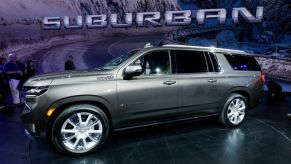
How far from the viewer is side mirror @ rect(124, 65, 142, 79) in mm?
3201

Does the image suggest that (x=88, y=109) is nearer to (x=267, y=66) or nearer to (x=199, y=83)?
(x=199, y=83)

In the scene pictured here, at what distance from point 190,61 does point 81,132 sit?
2152 mm

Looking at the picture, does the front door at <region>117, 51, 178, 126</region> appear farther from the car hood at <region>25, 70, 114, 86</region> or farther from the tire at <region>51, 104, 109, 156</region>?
the tire at <region>51, 104, 109, 156</region>

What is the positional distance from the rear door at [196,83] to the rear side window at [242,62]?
19.2 inches

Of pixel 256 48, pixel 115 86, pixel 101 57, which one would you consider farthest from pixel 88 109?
pixel 256 48

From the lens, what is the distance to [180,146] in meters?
3.63

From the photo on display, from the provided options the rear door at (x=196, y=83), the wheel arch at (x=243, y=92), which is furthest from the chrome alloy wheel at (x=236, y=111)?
the rear door at (x=196, y=83)

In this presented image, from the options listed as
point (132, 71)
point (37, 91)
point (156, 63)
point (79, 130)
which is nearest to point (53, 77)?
point (37, 91)

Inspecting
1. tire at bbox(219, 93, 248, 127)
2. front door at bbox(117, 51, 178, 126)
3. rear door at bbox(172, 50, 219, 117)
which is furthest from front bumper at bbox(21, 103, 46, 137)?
tire at bbox(219, 93, 248, 127)

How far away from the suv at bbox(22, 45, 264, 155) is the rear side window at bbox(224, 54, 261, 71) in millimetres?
28

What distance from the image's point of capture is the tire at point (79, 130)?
10.1 feet

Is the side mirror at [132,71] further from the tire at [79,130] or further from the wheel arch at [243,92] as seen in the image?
the wheel arch at [243,92]

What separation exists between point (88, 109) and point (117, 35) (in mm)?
6506

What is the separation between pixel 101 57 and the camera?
29.5 ft
